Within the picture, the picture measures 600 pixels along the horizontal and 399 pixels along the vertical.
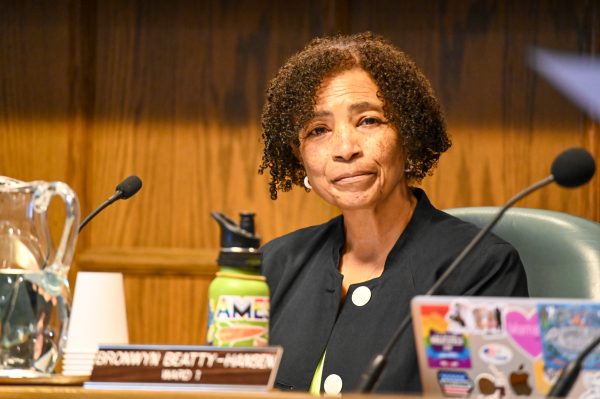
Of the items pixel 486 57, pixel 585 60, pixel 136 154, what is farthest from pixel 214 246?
pixel 585 60

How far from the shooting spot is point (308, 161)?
2.15 metres

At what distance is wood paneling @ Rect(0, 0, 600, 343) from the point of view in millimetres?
3264

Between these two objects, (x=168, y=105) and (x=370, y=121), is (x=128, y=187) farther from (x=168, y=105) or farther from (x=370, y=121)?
(x=168, y=105)

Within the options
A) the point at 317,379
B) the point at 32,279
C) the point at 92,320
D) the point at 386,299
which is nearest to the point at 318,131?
the point at 386,299

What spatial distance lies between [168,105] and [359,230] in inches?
53.6

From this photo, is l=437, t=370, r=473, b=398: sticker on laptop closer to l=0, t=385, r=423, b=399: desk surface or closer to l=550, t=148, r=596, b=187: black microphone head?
l=0, t=385, r=423, b=399: desk surface

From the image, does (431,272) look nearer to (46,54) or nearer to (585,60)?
(585,60)

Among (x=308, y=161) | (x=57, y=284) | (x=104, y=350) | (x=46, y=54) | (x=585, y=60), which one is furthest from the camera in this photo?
(x=46, y=54)

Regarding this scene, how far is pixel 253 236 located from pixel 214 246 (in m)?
2.07

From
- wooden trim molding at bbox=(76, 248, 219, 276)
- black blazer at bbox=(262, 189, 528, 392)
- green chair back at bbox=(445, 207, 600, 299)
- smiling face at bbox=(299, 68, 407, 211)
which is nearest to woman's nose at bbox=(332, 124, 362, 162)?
smiling face at bbox=(299, 68, 407, 211)

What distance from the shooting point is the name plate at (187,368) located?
1132mm

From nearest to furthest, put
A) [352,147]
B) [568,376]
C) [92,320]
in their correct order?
[568,376] < [92,320] < [352,147]

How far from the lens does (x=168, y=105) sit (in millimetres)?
3334

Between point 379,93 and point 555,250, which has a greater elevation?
point 379,93
